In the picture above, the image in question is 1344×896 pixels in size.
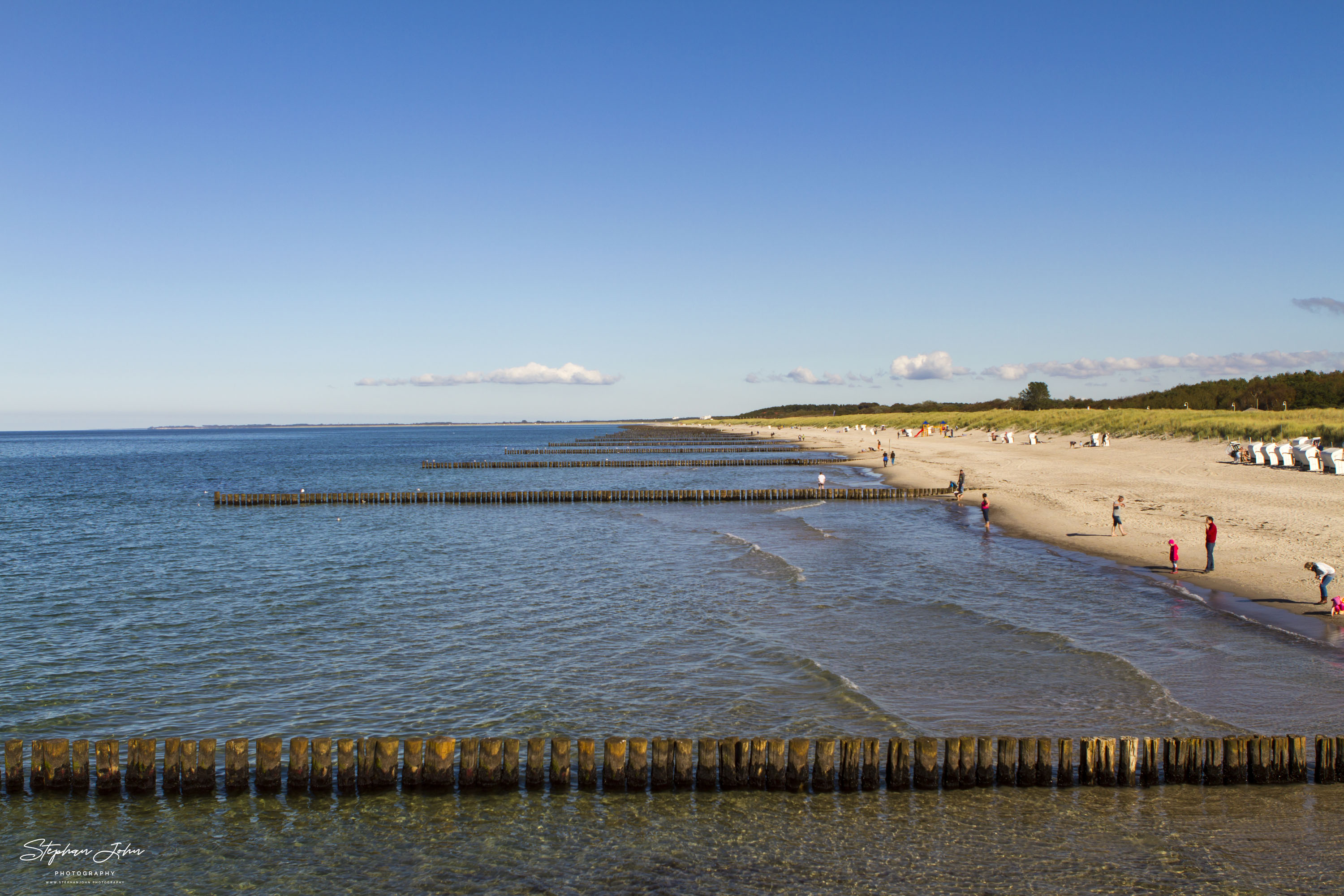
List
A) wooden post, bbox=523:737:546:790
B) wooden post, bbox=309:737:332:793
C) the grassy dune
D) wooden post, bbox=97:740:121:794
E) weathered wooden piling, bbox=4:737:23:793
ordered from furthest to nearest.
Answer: the grassy dune < wooden post, bbox=523:737:546:790 < wooden post, bbox=309:737:332:793 < wooden post, bbox=97:740:121:794 < weathered wooden piling, bbox=4:737:23:793

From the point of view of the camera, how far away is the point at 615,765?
13.4 metres

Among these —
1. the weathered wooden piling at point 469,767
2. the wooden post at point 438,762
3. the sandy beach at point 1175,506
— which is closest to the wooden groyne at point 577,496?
the sandy beach at point 1175,506

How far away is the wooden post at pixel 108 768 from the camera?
43.5 ft

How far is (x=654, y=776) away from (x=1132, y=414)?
103106 mm

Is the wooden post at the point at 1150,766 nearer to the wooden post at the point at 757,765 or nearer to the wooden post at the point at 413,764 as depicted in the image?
the wooden post at the point at 757,765

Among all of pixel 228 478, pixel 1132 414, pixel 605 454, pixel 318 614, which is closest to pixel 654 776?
pixel 318 614

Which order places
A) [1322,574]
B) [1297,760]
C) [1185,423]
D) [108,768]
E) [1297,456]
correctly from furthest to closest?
[1185,423] → [1297,456] → [1322,574] → [108,768] → [1297,760]

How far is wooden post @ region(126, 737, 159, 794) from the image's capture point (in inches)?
521

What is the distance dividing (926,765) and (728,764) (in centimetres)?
311

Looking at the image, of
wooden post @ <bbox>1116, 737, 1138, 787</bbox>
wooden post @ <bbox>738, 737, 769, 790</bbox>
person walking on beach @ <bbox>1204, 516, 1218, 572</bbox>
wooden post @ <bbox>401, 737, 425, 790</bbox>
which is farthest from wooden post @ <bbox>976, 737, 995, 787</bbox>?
person walking on beach @ <bbox>1204, 516, 1218, 572</bbox>

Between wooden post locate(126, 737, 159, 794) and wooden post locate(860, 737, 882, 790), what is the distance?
36.4 feet

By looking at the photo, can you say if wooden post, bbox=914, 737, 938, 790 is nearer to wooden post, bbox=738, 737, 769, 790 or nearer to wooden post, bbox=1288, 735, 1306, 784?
wooden post, bbox=738, 737, 769, 790

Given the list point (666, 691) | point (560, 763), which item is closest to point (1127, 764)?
point (666, 691)

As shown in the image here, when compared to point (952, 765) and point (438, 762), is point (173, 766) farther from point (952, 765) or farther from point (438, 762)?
point (952, 765)
